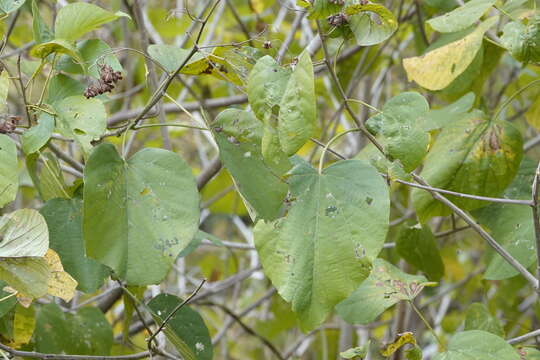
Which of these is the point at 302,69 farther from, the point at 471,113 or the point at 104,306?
the point at 104,306

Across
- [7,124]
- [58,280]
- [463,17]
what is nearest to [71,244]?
[58,280]

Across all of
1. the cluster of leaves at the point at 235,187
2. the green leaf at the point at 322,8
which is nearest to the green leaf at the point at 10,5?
the cluster of leaves at the point at 235,187

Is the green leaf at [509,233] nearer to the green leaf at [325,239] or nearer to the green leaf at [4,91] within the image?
the green leaf at [325,239]

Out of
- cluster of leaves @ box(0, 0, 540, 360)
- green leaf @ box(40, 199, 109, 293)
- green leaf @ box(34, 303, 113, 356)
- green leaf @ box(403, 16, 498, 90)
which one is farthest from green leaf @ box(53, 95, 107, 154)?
green leaf @ box(403, 16, 498, 90)

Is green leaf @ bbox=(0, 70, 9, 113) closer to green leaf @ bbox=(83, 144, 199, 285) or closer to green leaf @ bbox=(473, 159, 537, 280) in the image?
green leaf @ bbox=(83, 144, 199, 285)

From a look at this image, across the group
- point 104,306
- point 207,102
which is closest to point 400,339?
point 104,306

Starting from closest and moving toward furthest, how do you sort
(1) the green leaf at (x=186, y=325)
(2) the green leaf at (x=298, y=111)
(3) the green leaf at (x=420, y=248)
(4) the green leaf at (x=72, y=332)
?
1. (2) the green leaf at (x=298, y=111)
2. (1) the green leaf at (x=186, y=325)
3. (4) the green leaf at (x=72, y=332)
4. (3) the green leaf at (x=420, y=248)
